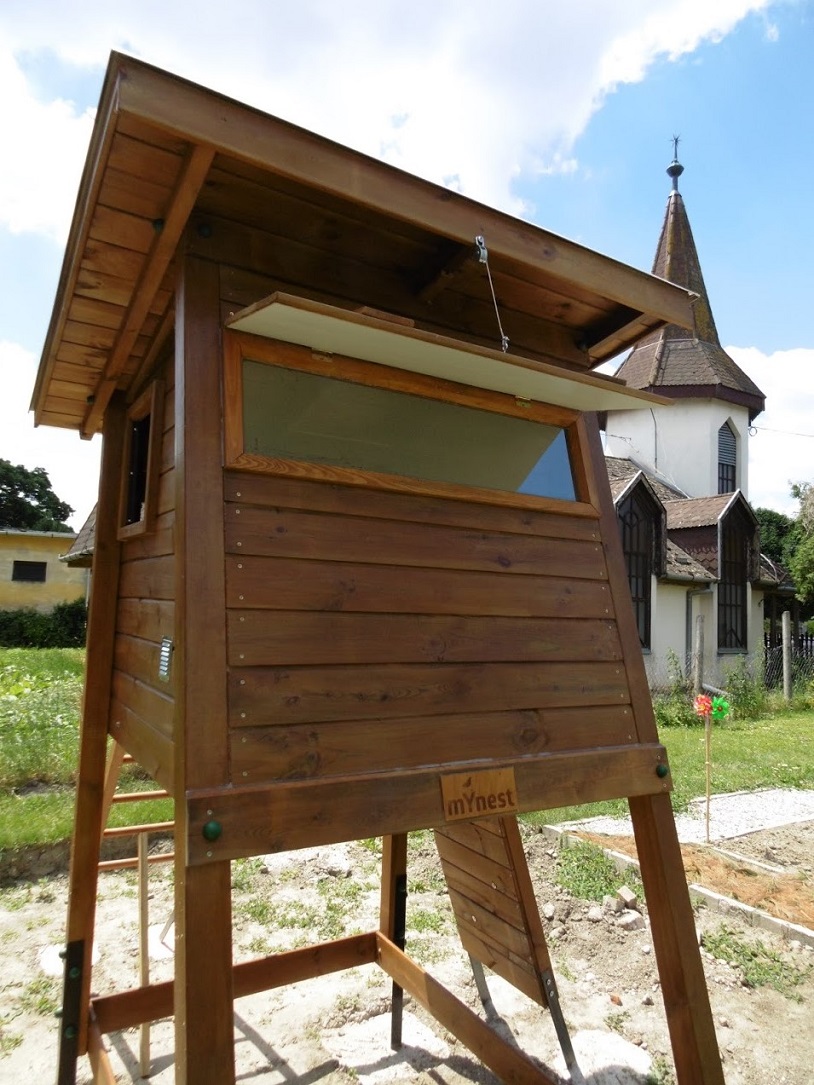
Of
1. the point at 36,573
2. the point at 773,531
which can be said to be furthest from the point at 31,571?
the point at 773,531

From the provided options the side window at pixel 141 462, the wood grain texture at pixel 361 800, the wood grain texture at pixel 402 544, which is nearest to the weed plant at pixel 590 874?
the wood grain texture at pixel 361 800

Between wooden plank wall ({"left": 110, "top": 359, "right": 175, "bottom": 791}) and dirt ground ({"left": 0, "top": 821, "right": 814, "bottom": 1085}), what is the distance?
1949 mm

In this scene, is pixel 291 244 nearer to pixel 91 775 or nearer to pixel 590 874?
pixel 91 775

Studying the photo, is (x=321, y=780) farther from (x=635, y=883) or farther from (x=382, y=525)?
(x=635, y=883)

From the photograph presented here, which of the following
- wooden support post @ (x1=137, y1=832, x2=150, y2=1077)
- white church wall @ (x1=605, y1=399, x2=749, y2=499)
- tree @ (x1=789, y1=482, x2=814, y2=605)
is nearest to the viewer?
wooden support post @ (x1=137, y1=832, x2=150, y2=1077)

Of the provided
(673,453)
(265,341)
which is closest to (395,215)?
(265,341)

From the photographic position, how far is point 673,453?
23016 mm

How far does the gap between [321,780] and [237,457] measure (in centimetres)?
90

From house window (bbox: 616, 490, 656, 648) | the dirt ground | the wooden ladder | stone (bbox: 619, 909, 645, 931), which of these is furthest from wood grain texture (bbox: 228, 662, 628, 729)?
house window (bbox: 616, 490, 656, 648)

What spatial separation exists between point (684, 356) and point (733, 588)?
8182mm

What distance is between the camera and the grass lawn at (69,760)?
653cm

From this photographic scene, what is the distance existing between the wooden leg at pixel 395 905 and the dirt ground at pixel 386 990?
15 centimetres

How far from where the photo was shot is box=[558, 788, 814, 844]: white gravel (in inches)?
268

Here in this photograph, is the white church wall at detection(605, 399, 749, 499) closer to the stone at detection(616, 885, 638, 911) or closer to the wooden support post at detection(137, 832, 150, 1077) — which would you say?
the stone at detection(616, 885, 638, 911)
